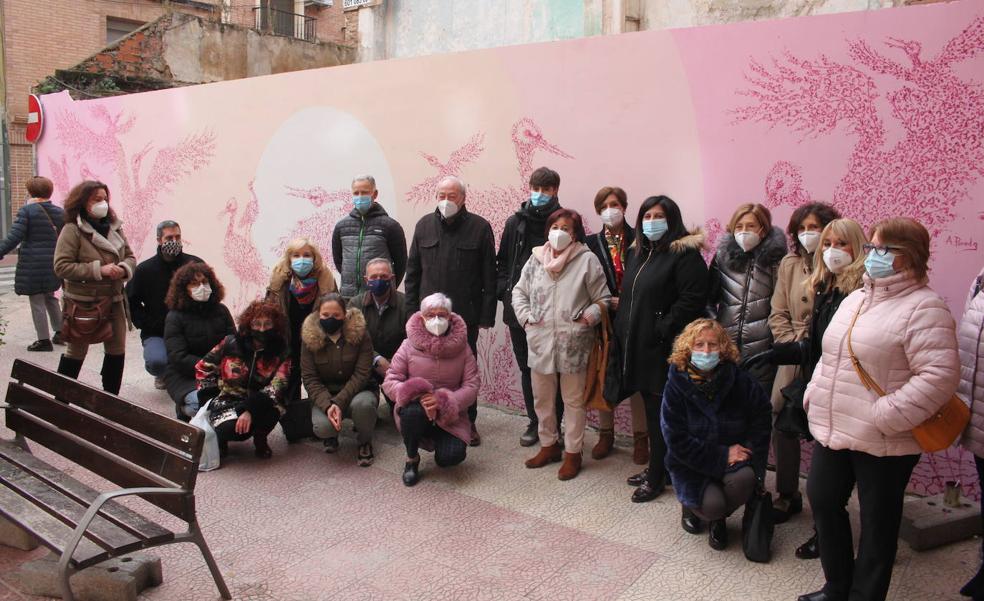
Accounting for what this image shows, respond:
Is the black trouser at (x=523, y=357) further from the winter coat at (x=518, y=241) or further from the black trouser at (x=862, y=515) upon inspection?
the black trouser at (x=862, y=515)

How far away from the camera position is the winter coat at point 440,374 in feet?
17.2

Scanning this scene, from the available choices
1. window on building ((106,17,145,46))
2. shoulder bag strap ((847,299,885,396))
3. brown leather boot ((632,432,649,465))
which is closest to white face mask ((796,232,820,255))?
shoulder bag strap ((847,299,885,396))

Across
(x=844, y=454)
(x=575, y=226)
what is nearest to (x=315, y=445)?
(x=575, y=226)

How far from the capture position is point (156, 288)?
22.0 feet

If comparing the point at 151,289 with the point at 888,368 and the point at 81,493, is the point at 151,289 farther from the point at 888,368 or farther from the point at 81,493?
the point at 888,368

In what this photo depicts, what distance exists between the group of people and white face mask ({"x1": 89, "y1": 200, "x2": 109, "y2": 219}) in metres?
0.03

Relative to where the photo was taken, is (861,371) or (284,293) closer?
(861,371)

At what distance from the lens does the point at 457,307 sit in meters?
5.87

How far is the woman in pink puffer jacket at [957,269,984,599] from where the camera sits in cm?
344

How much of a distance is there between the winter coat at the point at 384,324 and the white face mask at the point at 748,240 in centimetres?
256

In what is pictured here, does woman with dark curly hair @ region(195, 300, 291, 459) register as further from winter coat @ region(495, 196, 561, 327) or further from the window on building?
the window on building

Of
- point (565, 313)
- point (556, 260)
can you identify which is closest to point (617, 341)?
point (565, 313)

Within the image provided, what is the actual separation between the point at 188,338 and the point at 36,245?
150 inches

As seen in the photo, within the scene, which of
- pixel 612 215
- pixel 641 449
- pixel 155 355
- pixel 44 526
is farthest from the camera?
pixel 155 355
